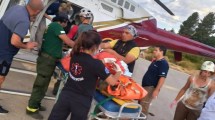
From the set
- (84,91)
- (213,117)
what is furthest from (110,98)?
(213,117)

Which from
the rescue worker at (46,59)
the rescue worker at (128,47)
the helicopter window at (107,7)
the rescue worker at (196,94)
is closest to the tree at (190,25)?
the helicopter window at (107,7)

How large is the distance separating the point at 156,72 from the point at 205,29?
2788 inches

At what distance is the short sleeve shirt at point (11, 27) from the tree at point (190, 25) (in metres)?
73.1

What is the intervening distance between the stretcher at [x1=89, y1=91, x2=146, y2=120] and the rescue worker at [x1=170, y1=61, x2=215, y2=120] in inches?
49.7

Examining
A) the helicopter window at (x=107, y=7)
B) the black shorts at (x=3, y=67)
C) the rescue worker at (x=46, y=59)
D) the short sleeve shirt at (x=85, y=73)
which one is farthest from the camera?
the helicopter window at (x=107, y=7)

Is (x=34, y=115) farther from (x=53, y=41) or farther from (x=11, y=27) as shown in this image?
(x=11, y=27)

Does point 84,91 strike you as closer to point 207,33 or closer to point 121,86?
point 121,86

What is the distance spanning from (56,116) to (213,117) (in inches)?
75.6

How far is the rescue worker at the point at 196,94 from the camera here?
4.63 metres

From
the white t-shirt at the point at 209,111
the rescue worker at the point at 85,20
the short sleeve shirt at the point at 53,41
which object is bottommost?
the white t-shirt at the point at 209,111

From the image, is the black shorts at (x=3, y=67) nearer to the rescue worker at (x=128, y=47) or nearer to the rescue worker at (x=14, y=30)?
the rescue worker at (x=14, y=30)

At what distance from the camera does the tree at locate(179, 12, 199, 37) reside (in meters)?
74.8

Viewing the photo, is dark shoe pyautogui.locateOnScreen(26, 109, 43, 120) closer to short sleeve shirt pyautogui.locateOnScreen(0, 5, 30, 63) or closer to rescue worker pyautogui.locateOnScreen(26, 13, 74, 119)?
rescue worker pyautogui.locateOnScreen(26, 13, 74, 119)

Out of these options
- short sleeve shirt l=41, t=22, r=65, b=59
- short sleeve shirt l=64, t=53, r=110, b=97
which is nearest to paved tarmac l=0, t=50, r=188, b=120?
short sleeve shirt l=41, t=22, r=65, b=59
